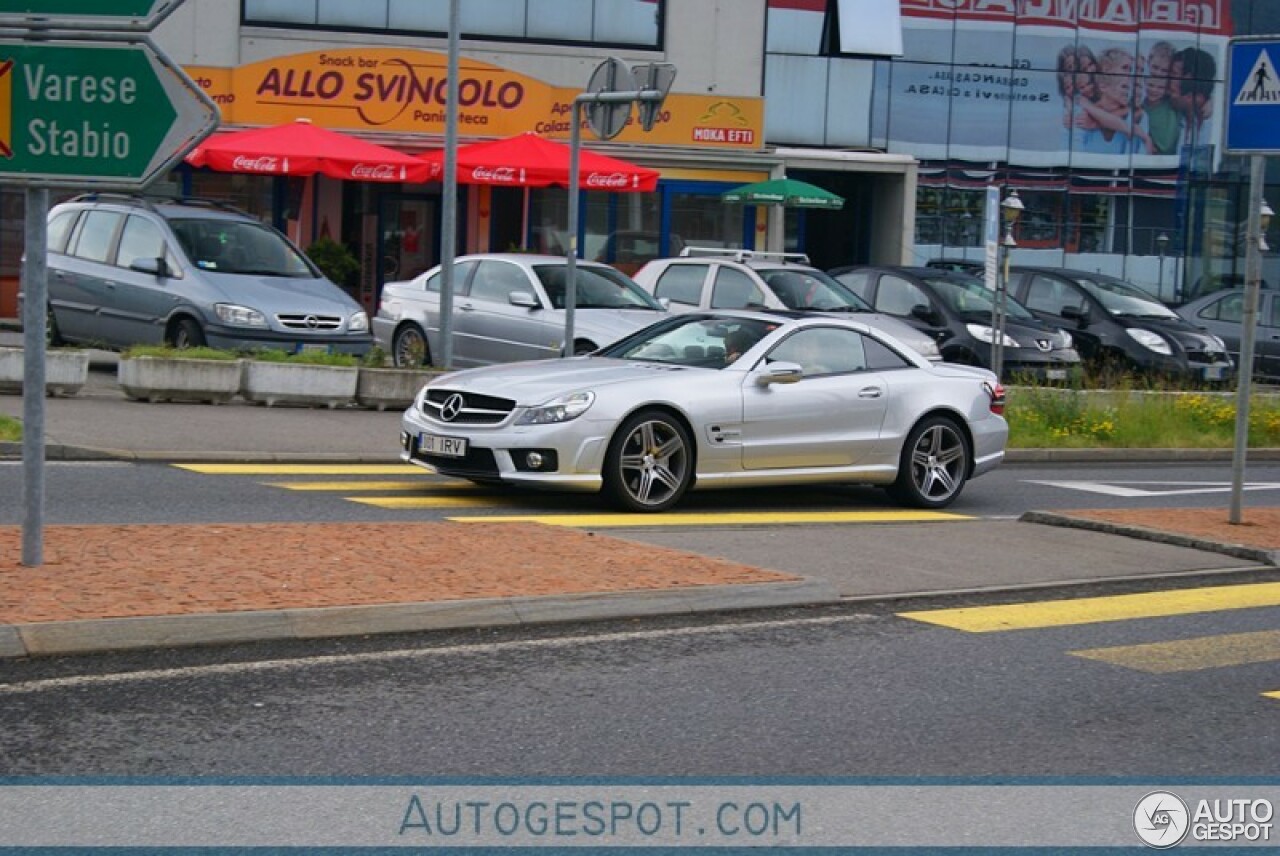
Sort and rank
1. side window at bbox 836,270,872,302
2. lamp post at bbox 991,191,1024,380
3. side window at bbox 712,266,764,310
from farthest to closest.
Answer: side window at bbox 836,270,872,302
side window at bbox 712,266,764,310
lamp post at bbox 991,191,1024,380

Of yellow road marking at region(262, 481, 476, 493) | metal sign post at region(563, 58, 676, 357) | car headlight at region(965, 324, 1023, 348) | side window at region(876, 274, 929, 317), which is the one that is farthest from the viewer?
side window at region(876, 274, 929, 317)

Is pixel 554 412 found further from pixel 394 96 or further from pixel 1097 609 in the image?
pixel 394 96

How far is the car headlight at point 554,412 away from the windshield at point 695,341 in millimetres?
1361

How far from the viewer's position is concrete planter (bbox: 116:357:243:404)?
56.5 feet

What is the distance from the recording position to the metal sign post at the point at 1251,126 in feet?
41.7

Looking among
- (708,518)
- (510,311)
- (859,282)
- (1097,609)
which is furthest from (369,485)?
(859,282)

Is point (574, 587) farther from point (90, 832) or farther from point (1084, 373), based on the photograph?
point (1084, 373)

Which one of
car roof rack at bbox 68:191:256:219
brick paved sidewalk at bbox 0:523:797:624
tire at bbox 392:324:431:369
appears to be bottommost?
brick paved sidewalk at bbox 0:523:797:624

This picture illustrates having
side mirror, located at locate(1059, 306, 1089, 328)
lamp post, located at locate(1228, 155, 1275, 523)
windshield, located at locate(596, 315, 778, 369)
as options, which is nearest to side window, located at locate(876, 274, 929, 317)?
side mirror, located at locate(1059, 306, 1089, 328)

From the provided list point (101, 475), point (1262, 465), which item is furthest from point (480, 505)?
point (1262, 465)

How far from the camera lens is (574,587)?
29.8 ft

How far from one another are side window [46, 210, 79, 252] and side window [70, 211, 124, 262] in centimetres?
18

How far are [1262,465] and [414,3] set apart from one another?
54.7 ft

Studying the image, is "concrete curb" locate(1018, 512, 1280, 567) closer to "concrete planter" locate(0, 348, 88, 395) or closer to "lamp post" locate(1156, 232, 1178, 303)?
"concrete planter" locate(0, 348, 88, 395)
